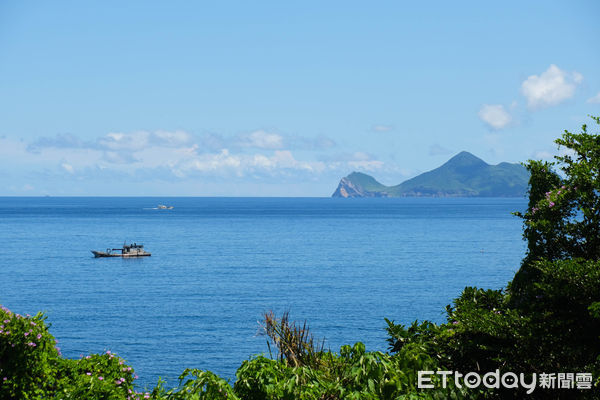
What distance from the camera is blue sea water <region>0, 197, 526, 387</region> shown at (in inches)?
2009

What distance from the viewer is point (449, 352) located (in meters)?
12.9

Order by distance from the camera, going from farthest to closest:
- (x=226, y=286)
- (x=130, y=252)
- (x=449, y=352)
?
(x=130, y=252) → (x=226, y=286) → (x=449, y=352)

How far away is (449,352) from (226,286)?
6647 cm

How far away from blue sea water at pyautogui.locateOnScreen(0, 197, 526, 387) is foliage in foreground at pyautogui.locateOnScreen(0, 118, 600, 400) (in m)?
23.9

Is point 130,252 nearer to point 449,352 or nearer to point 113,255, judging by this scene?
point 113,255

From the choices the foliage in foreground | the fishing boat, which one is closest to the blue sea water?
the fishing boat

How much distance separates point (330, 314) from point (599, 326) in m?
50.6

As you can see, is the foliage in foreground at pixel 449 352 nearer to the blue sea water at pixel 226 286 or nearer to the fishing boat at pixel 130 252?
the blue sea water at pixel 226 286

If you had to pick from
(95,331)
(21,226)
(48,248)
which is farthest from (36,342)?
(21,226)

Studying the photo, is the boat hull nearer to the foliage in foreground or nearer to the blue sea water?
the blue sea water

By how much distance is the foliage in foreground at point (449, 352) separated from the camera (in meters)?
9.12

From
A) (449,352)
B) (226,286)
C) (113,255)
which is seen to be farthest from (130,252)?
(449,352)

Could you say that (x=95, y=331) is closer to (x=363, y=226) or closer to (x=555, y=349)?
(x=555, y=349)

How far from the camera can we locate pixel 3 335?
11.5m
